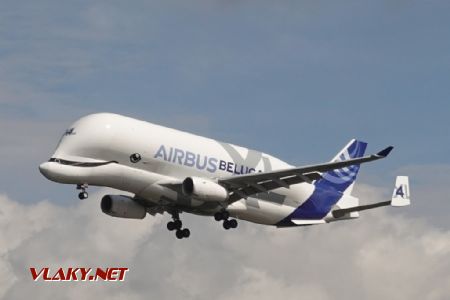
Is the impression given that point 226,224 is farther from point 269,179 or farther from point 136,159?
point 136,159

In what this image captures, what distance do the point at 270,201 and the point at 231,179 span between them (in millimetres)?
5650

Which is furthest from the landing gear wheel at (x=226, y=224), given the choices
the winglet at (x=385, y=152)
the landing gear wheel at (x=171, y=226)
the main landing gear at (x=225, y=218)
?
the winglet at (x=385, y=152)

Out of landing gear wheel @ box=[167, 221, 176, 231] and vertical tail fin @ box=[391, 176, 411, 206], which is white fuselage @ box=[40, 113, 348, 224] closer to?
landing gear wheel @ box=[167, 221, 176, 231]

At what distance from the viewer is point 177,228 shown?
77.9 m

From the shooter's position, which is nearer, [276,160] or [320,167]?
[320,167]

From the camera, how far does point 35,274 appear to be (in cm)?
7262

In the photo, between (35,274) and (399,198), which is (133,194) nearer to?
(35,274)

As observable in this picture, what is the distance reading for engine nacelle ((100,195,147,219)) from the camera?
77.1 metres

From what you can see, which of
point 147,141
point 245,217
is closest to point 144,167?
point 147,141

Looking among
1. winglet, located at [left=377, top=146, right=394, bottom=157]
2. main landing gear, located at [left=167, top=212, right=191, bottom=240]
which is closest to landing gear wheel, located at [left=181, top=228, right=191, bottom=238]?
main landing gear, located at [left=167, top=212, right=191, bottom=240]

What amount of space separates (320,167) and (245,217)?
8.16 m

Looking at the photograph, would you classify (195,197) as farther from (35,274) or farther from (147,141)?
(35,274)

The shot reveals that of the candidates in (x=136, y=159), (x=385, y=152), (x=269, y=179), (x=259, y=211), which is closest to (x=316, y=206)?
(x=259, y=211)

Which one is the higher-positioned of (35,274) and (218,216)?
(218,216)
